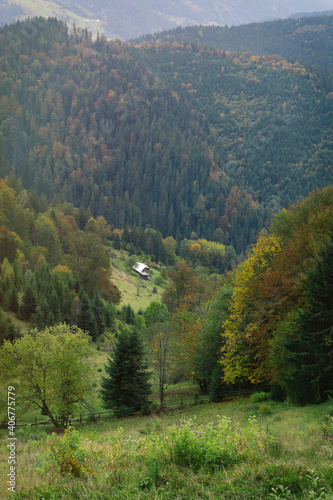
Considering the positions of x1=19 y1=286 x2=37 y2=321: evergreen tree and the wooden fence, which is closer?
the wooden fence

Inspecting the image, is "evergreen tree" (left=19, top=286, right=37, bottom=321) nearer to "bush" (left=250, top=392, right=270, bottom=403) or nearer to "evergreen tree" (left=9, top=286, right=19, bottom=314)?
"evergreen tree" (left=9, top=286, right=19, bottom=314)

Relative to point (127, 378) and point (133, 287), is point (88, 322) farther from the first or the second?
point (133, 287)

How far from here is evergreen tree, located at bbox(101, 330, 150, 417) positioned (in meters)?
30.5

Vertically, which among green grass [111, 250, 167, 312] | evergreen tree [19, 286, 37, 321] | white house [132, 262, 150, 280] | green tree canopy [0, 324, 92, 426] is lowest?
green tree canopy [0, 324, 92, 426]

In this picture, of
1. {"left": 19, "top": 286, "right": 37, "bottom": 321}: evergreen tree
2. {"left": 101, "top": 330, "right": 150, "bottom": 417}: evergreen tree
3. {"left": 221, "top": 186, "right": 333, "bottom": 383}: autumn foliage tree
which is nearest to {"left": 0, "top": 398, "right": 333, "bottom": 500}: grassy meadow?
{"left": 221, "top": 186, "right": 333, "bottom": 383}: autumn foliage tree

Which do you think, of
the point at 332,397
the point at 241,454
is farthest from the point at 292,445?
the point at 332,397

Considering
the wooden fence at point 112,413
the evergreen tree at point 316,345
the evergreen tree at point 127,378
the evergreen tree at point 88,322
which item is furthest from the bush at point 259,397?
the evergreen tree at point 88,322

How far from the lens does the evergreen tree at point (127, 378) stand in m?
30.5

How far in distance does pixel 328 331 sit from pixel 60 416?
23213mm

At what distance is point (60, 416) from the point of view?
2817cm

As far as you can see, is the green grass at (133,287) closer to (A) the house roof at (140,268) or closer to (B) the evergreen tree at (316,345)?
(A) the house roof at (140,268)

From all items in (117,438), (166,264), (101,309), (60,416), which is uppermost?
(166,264)

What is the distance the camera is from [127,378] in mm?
30656

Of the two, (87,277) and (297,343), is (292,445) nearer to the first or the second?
(297,343)
